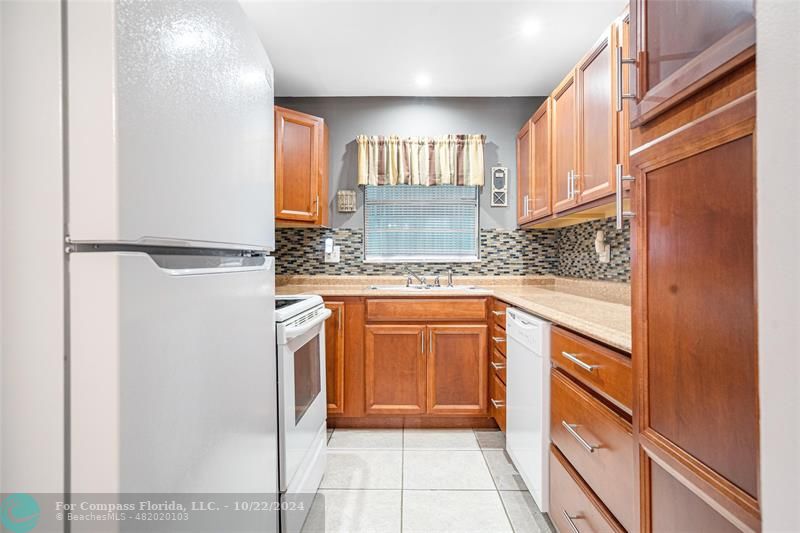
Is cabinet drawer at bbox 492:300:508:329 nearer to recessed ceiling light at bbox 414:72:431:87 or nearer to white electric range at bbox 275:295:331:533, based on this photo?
white electric range at bbox 275:295:331:533

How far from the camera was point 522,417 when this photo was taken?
6.00 feet

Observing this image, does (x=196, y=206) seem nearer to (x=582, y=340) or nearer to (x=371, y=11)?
(x=582, y=340)

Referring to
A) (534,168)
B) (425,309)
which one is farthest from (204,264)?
A: (534,168)

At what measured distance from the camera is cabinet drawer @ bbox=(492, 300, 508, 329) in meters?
2.24

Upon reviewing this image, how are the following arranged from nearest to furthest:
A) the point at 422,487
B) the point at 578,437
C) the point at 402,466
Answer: the point at 578,437 → the point at 422,487 → the point at 402,466

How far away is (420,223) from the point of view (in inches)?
124

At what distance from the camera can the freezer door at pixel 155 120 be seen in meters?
0.55

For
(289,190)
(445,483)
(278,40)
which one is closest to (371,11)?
(278,40)

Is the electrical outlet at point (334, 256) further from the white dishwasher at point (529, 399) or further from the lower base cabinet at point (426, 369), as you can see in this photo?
the white dishwasher at point (529, 399)

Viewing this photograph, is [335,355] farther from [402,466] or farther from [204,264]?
[204,264]

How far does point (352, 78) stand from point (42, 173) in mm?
2495

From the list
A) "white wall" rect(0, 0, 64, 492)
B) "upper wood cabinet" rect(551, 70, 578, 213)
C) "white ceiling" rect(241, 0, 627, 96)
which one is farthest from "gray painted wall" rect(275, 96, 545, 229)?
"white wall" rect(0, 0, 64, 492)

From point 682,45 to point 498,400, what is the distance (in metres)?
2.03

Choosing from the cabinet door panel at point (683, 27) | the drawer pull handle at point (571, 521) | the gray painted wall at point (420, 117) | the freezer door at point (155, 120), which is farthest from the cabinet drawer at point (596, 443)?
the gray painted wall at point (420, 117)
